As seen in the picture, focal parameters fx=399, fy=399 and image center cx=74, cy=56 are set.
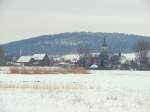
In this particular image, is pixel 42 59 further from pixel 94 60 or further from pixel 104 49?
→ pixel 104 49

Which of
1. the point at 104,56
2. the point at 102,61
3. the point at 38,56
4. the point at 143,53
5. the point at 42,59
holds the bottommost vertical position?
the point at 102,61

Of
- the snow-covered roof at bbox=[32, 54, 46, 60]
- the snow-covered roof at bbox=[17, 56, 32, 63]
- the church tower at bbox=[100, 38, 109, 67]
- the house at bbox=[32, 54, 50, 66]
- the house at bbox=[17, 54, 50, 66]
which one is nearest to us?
the church tower at bbox=[100, 38, 109, 67]

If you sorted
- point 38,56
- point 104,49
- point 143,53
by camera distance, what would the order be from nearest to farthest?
point 143,53, point 104,49, point 38,56

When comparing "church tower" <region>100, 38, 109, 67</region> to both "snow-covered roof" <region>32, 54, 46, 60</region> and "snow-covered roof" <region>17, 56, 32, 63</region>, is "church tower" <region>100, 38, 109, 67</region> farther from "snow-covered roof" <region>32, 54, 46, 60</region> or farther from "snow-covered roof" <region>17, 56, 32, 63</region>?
"snow-covered roof" <region>17, 56, 32, 63</region>

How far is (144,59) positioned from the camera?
60.2 metres

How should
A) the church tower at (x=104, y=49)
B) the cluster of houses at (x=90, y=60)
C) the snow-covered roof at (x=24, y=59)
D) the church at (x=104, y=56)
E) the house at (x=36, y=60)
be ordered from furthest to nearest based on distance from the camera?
the house at (x=36, y=60), the snow-covered roof at (x=24, y=59), the cluster of houses at (x=90, y=60), the church at (x=104, y=56), the church tower at (x=104, y=49)

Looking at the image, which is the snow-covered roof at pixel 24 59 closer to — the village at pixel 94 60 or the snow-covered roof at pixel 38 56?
the village at pixel 94 60

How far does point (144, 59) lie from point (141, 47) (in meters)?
3.00

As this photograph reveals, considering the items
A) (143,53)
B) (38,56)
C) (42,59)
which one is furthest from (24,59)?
(143,53)

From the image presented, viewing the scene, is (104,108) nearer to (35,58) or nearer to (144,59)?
(144,59)

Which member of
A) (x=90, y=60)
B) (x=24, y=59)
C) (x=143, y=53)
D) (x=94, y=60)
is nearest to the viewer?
(x=143, y=53)

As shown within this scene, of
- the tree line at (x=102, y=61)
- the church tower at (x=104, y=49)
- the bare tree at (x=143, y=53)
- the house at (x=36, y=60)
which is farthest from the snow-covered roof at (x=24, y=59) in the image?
the bare tree at (x=143, y=53)

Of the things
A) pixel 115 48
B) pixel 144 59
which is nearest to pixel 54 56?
pixel 115 48

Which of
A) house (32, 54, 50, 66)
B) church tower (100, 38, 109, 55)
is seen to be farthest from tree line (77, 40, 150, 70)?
house (32, 54, 50, 66)
